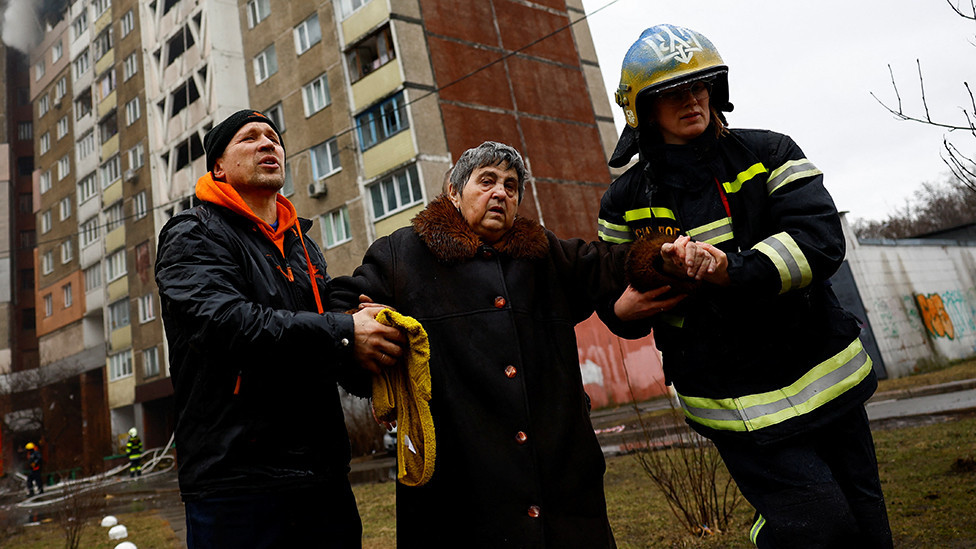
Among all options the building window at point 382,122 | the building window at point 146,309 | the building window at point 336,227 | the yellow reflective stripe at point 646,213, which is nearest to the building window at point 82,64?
the building window at point 146,309

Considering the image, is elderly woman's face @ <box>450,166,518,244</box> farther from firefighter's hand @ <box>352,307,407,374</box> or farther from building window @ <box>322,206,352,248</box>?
building window @ <box>322,206,352,248</box>

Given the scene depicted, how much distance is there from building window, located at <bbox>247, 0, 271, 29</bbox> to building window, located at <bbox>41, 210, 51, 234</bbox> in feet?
81.1

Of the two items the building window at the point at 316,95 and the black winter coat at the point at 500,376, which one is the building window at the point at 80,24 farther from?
the black winter coat at the point at 500,376

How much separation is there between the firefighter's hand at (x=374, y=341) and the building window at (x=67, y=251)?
4499cm

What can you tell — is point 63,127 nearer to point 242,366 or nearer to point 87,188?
point 87,188

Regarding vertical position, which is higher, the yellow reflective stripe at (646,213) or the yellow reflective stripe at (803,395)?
the yellow reflective stripe at (646,213)

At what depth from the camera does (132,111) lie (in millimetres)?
33844

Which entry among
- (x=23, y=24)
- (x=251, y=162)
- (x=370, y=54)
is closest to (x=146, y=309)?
(x=370, y=54)

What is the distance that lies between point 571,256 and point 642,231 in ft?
1.03

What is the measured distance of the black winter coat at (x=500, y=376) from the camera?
2.44 metres

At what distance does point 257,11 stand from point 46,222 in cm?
2597

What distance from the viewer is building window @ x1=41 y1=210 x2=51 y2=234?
42.9m

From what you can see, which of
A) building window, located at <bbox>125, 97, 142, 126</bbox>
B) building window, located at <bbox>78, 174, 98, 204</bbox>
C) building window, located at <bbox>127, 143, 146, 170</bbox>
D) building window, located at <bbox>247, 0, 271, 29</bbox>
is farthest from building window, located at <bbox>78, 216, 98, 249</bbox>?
building window, located at <bbox>247, 0, 271, 29</bbox>

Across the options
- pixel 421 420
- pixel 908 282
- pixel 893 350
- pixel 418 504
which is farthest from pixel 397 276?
pixel 908 282
